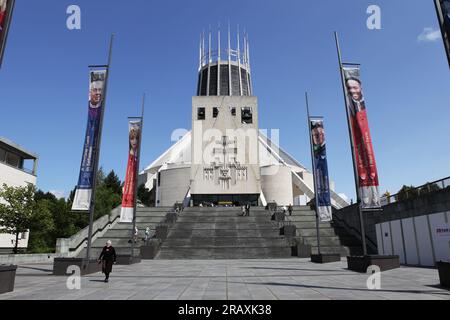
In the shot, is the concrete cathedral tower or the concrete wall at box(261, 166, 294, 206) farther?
the concrete wall at box(261, 166, 294, 206)

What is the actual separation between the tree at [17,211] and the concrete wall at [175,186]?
36.0 meters

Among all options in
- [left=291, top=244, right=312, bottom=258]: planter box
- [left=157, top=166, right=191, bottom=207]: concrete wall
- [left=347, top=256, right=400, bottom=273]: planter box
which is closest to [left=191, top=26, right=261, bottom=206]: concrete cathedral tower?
[left=157, top=166, right=191, bottom=207]: concrete wall

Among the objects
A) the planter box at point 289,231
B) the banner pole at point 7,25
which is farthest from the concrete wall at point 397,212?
the banner pole at point 7,25

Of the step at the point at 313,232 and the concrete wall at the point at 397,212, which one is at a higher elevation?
the concrete wall at the point at 397,212

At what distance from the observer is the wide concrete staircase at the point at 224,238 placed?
75.4 ft

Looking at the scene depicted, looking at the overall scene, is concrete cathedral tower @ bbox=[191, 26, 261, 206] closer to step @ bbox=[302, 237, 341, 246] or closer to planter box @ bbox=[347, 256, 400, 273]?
step @ bbox=[302, 237, 341, 246]

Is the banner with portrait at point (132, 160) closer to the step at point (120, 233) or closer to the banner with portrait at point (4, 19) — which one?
the step at point (120, 233)

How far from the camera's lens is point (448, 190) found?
1516 centimetres

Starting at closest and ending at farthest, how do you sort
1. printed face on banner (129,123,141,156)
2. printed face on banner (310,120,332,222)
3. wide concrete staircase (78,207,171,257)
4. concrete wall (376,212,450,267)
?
concrete wall (376,212,450,267), printed face on banner (129,123,141,156), printed face on banner (310,120,332,222), wide concrete staircase (78,207,171,257)

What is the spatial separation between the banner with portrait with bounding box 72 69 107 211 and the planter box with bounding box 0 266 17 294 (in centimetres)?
484

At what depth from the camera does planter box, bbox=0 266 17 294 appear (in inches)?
321

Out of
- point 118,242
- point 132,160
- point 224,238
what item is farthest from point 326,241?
point 118,242
